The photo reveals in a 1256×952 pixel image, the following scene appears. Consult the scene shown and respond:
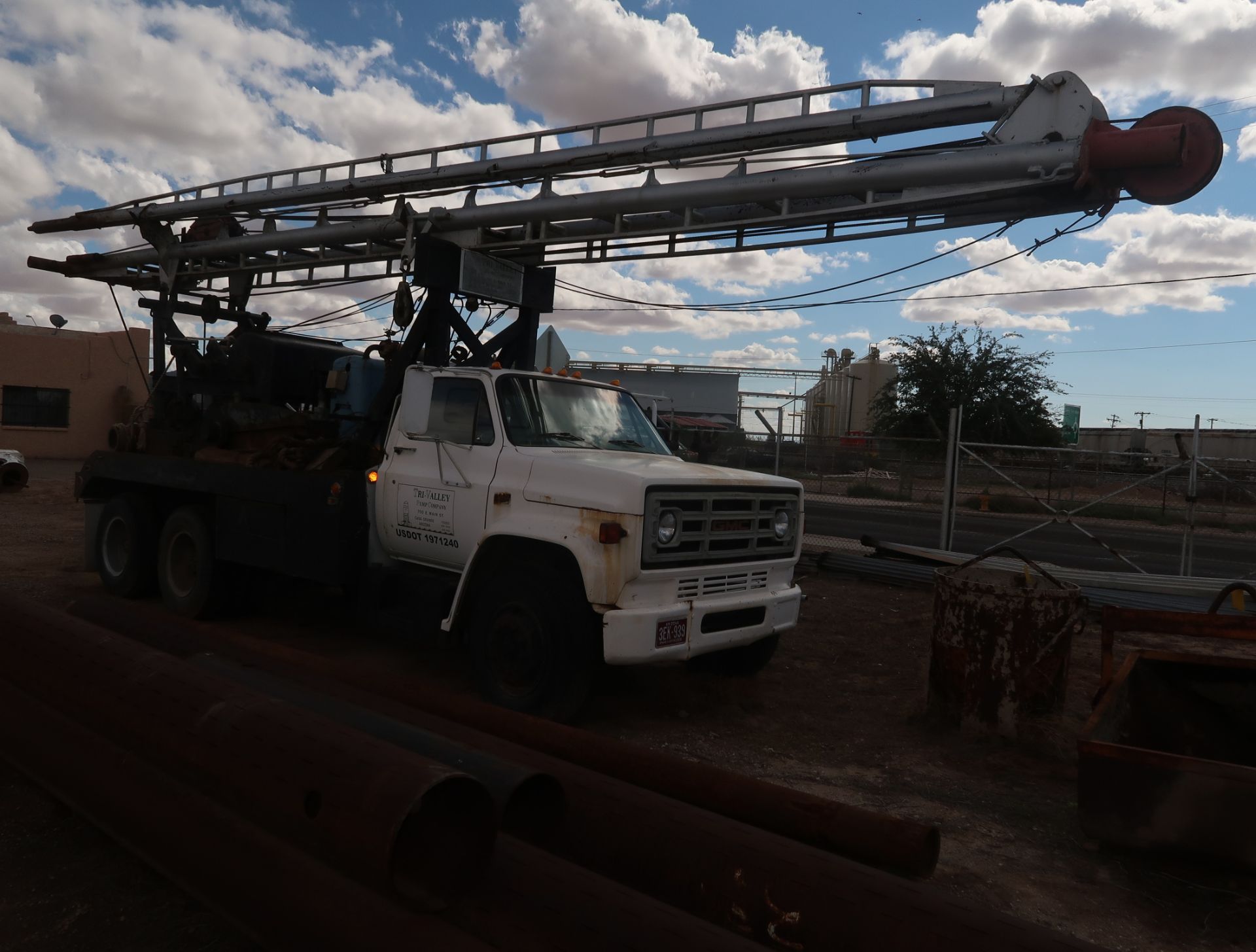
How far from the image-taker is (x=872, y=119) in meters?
6.89

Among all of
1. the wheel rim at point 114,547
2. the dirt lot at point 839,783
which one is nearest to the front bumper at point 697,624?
the dirt lot at point 839,783

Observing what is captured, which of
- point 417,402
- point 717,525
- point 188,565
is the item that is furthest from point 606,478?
point 188,565

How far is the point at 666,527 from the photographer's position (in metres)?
5.23

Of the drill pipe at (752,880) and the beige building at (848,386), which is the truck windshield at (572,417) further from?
the beige building at (848,386)

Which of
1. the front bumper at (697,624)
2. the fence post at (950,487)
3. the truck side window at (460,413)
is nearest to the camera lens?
the front bumper at (697,624)

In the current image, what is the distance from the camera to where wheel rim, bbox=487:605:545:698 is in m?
5.36

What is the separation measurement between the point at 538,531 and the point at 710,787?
7.05ft

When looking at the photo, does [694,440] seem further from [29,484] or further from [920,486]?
[29,484]

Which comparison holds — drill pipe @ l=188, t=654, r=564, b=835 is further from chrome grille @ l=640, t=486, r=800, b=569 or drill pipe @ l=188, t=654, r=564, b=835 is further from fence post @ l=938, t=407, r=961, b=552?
fence post @ l=938, t=407, r=961, b=552

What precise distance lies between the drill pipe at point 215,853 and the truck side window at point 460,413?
2.83 metres

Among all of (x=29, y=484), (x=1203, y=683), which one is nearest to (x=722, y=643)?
(x=1203, y=683)

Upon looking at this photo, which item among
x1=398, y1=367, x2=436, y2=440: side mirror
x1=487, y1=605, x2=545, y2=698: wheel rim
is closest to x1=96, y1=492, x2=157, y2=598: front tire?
x1=398, y1=367, x2=436, y2=440: side mirror

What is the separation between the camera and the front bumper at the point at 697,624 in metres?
5.00

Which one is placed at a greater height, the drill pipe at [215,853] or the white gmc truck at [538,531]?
the white gmc truck at [538,531]
